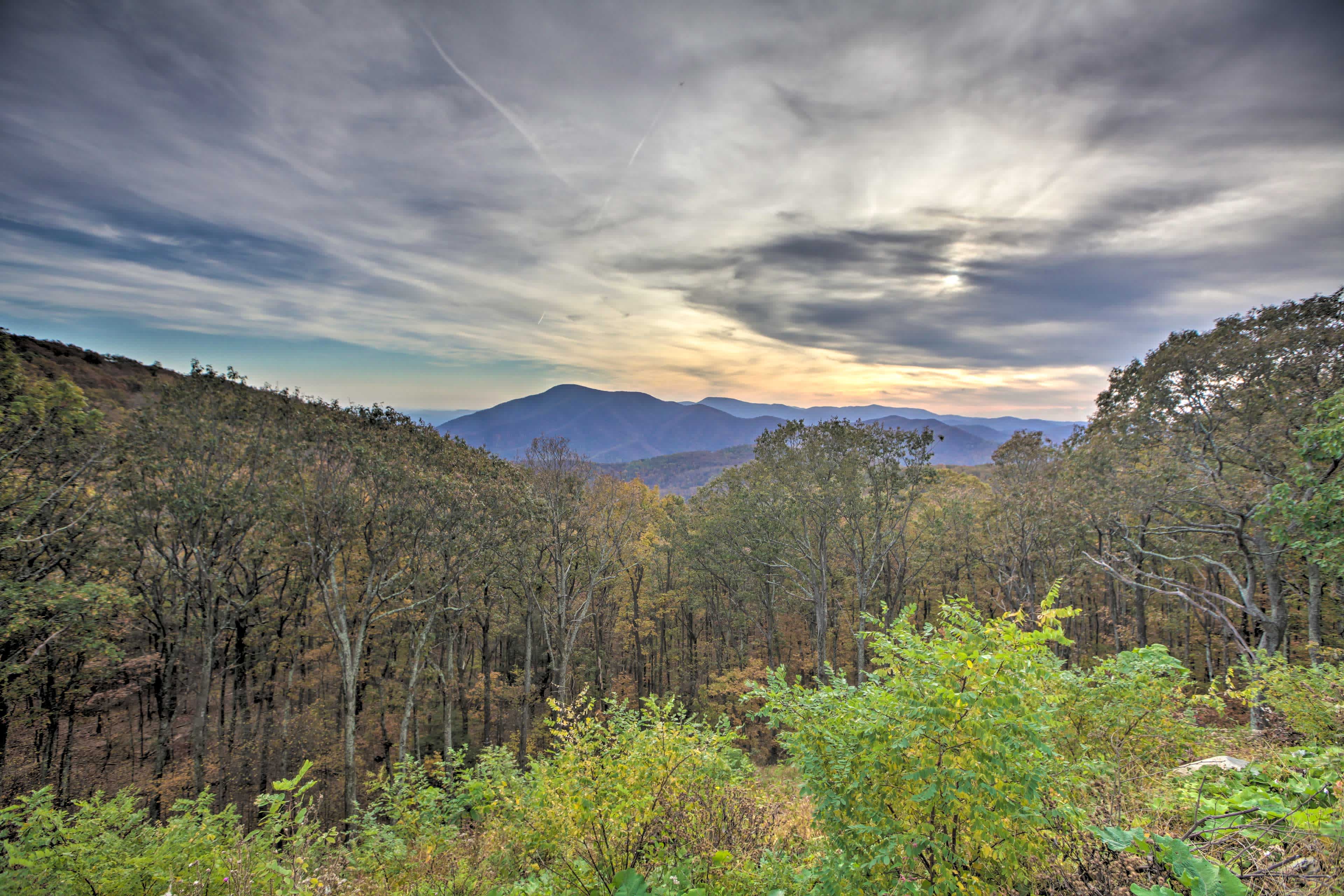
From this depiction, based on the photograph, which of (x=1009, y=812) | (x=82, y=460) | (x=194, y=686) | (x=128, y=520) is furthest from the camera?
(x=194, y=686)

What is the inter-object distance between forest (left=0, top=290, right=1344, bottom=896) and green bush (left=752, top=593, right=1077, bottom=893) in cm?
3

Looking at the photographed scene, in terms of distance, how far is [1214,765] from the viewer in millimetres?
5406

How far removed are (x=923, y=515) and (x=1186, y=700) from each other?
25541mm

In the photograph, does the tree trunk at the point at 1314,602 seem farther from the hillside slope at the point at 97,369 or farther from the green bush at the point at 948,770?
the hillside slope at the point at 97,369

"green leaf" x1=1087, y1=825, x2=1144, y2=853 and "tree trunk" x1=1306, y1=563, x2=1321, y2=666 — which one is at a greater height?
"green leaf" x1=1087, y1=825, x2=1144, y2=853

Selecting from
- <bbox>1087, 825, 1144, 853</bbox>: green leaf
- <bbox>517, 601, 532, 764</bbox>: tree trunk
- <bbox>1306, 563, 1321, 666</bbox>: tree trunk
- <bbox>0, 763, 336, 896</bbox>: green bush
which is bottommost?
<bbox>517, 601, 532, 764</bbox>: tree trunk

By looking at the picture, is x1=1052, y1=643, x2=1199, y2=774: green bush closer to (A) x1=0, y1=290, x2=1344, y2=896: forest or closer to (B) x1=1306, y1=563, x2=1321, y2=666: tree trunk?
(A) x1=0, y1=290, x2=1344, y2=896: forest

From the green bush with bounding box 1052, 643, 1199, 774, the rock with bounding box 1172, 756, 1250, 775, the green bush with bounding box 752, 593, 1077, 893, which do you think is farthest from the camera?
the green bush with bounding box 1052, 643, 1199, 774

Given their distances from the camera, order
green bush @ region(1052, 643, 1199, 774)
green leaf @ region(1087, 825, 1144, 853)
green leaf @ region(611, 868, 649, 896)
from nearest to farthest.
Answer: green leaf @ region(1087, 825, 1144, 853) → green leaf @ region(611, 868, 649, 896) → green bush @ region(1052, 643, 1199, 774)

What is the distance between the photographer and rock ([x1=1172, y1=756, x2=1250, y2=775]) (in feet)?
16.9

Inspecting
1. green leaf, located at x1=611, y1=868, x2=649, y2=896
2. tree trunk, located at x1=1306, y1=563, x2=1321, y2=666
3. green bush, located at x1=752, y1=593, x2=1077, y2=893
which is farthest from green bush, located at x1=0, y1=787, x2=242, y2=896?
tree trunk, located at x1=1306, y1=563, x2=1321, y2=666

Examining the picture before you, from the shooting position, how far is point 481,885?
5.80 m

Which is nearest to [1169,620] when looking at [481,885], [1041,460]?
[1041,460]

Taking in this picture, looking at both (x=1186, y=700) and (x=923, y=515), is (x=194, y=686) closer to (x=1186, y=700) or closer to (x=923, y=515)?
(x=1186, y=700)
